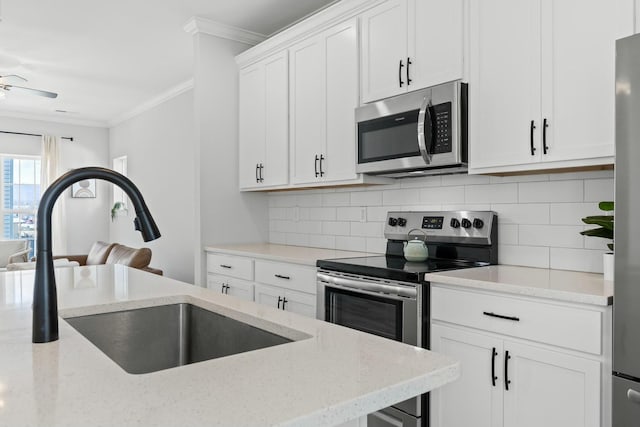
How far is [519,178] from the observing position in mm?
2486

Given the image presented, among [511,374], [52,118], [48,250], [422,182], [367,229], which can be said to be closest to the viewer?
[48,250]

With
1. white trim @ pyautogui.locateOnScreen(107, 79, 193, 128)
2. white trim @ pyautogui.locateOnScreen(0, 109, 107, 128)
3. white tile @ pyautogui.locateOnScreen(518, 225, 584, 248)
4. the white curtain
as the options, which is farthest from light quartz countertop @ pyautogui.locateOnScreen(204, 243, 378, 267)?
white trim @ pyautogui.locateOnScreen(0, 109, 107, 128)

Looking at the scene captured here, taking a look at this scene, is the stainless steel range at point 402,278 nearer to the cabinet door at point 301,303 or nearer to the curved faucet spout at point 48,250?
the cabinet door at point 301,303

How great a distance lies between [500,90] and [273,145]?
1879mm

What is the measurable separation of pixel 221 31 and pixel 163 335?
3.12 m

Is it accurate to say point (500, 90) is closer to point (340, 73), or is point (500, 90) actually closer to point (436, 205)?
point (436, 205)

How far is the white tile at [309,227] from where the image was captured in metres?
3.79

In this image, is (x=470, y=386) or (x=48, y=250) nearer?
(x=48, y=250)

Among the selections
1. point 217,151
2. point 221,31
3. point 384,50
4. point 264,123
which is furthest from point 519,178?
point 221,31

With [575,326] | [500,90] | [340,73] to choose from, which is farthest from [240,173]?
[575,326]

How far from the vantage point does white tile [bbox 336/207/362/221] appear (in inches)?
135

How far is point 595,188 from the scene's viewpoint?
2.21 meters

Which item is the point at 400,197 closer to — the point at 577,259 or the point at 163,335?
the point at 577,259

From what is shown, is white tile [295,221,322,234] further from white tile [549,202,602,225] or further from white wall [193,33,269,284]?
white tile [549,202,602,225]
